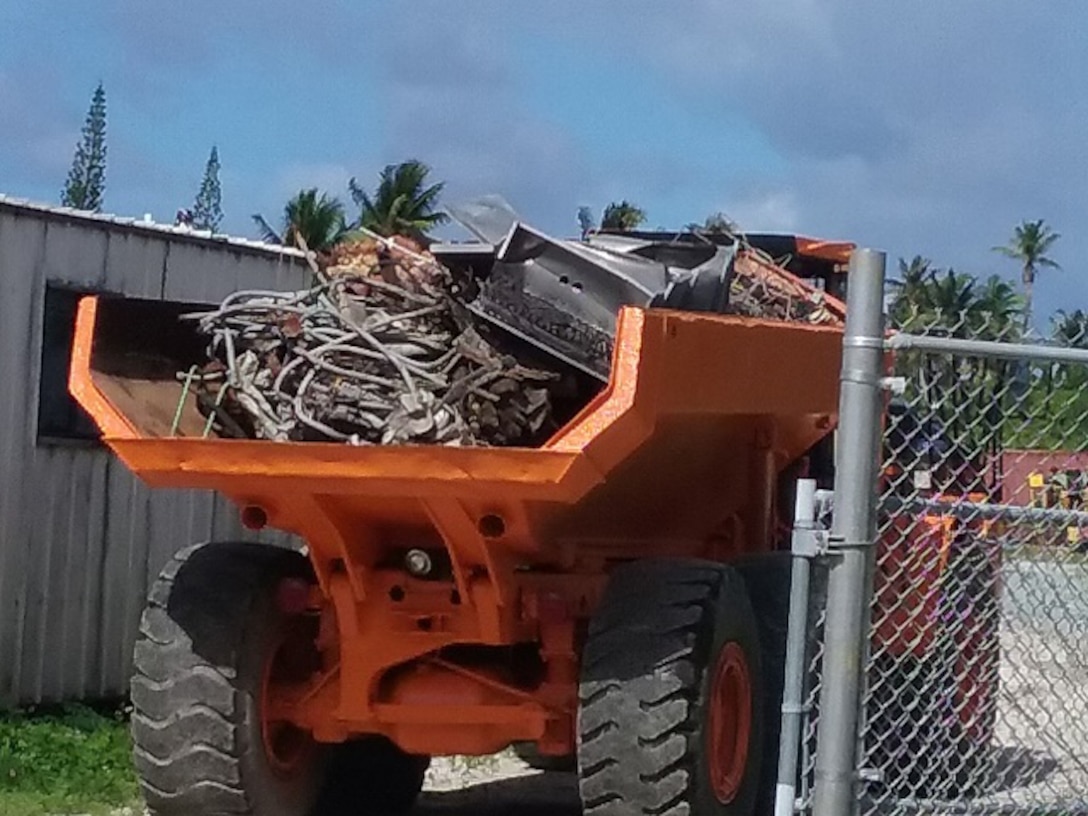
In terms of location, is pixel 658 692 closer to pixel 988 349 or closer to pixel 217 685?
pixel 217 685

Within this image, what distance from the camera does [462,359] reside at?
280 inches

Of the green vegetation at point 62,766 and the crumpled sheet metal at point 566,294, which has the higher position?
the crumpled sheet metal at point 566,294

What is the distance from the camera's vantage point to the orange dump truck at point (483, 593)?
671 cm

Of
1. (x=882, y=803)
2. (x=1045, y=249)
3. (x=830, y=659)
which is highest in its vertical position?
(x=1045, y=249)

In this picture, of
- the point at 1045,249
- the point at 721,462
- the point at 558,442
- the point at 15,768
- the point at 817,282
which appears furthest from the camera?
the point at 1045,249

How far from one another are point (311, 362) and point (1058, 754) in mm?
5346

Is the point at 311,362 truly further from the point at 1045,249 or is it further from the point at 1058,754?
the point at 1045,249

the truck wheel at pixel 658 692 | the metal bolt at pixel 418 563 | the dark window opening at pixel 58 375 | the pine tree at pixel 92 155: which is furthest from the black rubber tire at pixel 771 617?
the pine tree at pixel 92 155


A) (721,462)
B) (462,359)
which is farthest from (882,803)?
(721,462)

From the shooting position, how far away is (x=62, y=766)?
938 centimetres

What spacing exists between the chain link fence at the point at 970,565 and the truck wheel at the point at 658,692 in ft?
1.88

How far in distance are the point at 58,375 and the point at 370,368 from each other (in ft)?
13.2

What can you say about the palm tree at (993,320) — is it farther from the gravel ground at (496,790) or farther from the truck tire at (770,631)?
the gravel ground at (496,790)

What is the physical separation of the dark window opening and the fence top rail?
6.73m
